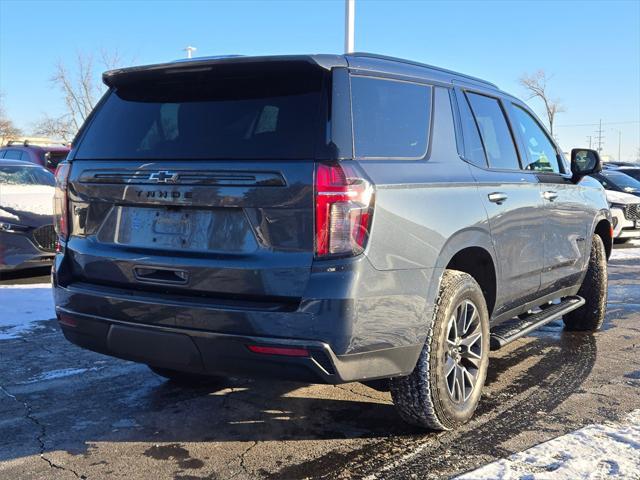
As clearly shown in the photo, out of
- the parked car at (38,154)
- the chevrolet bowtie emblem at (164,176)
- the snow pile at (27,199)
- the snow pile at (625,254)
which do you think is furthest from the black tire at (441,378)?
the parked car at (38,154)

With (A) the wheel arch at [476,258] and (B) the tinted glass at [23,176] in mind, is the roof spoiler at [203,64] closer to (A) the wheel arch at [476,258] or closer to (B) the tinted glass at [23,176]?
(A) the wheel arch at [476,258]

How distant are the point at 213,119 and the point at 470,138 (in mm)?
1627

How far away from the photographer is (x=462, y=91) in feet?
13.0

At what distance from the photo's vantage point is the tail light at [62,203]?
343 cm

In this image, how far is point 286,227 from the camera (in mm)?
2783

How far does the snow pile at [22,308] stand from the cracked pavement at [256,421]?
0.63 metres

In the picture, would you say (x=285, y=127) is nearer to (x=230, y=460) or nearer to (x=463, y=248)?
(x=463, y=248)

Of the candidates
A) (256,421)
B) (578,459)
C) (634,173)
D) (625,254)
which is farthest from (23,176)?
(634,173)

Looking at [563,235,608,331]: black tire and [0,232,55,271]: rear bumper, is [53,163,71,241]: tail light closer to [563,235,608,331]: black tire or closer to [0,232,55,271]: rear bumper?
[563,235,608,331]: black tire

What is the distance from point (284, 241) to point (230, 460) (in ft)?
3.88

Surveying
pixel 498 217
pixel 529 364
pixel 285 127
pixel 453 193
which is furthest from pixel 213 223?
pixel 529 364

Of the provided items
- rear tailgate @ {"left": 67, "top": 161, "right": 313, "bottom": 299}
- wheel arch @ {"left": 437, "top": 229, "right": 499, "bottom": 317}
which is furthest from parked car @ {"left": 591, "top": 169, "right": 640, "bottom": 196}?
rear tailgate @ {"left": 67, "top": 161, "right": 313, "bottom": 299}

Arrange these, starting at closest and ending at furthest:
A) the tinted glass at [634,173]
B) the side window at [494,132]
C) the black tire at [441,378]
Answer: the black tire at [441,378], the side window at [494,132], the tinted glass at [634,173]

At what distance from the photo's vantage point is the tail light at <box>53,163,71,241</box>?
3.43 metres
